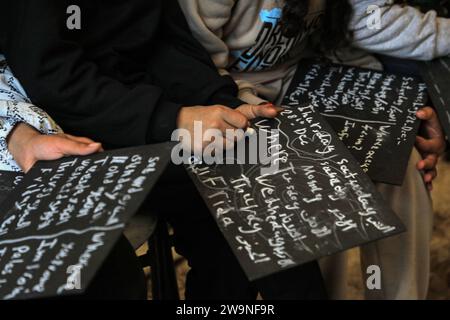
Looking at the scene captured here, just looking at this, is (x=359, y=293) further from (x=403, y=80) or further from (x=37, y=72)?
(x=37, y=72)

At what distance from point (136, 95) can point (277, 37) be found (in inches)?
14.2

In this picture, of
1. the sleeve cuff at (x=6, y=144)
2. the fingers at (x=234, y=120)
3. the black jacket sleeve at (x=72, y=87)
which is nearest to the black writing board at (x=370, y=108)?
the fingers at (x=234, y=120)

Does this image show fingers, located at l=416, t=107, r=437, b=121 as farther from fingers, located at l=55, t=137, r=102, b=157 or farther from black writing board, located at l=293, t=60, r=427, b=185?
fingers, located at l=55, t=137, r=102, b=157

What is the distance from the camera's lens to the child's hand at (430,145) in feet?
3.91

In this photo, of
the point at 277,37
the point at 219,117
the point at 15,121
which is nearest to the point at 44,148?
the point at 15,121

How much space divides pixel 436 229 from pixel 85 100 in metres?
1.14

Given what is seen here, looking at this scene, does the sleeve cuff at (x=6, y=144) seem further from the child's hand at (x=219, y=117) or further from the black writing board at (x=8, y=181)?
the child's hand at (x=219, y=117)

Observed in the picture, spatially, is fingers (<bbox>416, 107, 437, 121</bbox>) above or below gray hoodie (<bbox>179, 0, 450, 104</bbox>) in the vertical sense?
below

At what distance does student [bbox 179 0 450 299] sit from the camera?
115 centimetres

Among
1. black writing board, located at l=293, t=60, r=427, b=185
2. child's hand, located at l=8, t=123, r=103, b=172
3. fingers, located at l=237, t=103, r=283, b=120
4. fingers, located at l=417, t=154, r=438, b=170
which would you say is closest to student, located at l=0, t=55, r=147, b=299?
child's hand, located at l=8, t=123, r=103, b=172

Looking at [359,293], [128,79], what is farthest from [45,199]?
[359,293]

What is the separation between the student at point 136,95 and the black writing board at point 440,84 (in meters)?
0.35

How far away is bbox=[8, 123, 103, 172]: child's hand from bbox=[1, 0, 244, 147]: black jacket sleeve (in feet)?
0.20

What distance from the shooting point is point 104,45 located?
41.9 inches
